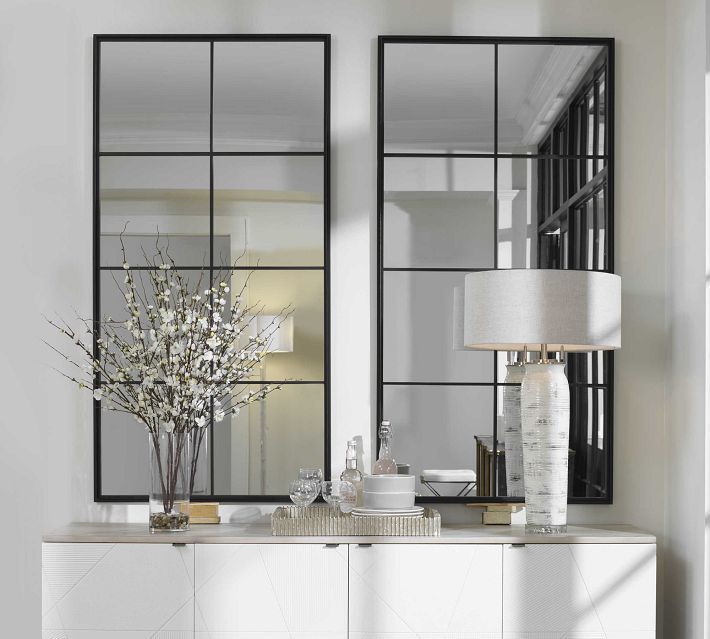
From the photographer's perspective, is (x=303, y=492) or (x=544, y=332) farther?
(x=303, y=492)

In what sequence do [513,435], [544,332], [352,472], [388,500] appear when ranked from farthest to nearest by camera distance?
1. [513,435]
2. [352,472]
3. [388,500]
4. [544,332]

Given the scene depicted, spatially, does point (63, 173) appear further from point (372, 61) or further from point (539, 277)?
point (539, 277)

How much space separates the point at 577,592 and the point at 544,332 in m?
0.82

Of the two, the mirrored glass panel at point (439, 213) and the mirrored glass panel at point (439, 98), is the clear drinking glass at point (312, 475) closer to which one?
the mirrored glass panel at point (439, 213)

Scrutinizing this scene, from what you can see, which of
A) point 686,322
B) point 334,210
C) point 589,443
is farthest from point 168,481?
point 686,322

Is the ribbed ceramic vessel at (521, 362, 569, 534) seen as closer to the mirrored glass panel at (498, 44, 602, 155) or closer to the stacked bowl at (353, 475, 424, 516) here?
the stacked bowl at (353, 475, 424, 516)

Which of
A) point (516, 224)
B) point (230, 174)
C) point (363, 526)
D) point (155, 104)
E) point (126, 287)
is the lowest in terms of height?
point (363, 526)

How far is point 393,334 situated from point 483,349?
1.03 feet

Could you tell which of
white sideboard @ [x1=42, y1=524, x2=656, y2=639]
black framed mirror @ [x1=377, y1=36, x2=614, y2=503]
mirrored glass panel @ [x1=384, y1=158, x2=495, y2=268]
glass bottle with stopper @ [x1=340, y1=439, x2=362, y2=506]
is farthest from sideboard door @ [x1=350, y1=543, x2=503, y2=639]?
mirrored glass panel @ [x1=384, y1=158, x2=495, y2=268]

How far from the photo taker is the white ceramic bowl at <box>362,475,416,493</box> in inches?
112

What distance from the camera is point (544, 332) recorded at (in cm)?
269

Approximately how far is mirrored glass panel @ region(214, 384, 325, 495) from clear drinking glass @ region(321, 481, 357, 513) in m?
0.16

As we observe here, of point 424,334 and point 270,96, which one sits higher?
point 270,96

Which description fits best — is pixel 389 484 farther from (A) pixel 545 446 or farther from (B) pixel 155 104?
(B) pixel 155 104
